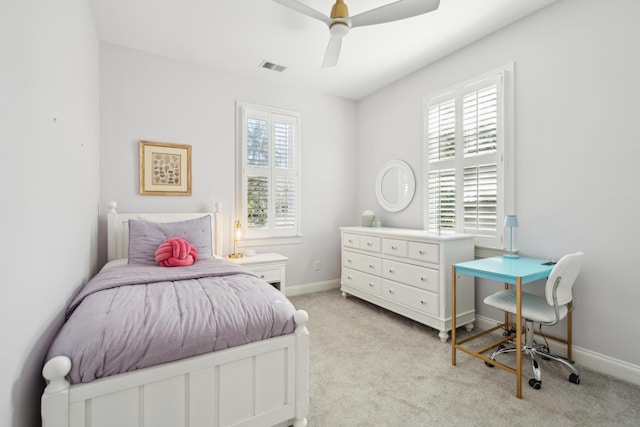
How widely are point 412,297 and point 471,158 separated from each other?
1.50 meters

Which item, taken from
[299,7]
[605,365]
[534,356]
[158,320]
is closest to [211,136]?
[299,7]

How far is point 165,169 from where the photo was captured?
10.7ft

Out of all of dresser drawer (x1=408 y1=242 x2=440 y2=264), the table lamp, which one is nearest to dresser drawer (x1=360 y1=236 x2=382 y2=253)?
dresser drawer (x1=408 y1=242 x2=440 y2=264)

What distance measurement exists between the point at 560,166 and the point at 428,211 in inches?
51.6

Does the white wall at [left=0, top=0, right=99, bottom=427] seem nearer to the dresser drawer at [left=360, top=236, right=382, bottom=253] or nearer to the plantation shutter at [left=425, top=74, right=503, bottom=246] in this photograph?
the dresser drawer at [left=360, top=236, right=382, bottom=253]

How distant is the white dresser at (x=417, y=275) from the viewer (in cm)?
271

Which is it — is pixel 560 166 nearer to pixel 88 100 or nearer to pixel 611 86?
pixel 611 86

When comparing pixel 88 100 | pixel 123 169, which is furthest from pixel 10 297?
pixel 123 169

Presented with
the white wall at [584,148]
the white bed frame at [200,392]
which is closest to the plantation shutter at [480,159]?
the white wall at [584,148]

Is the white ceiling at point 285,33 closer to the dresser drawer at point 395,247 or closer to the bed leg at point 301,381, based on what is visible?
the dresser drawer at point 395,247

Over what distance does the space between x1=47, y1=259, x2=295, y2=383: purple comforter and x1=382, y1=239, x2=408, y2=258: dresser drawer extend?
5.33 feet

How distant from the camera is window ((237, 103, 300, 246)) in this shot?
3715 mm

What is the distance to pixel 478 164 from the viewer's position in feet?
9.61

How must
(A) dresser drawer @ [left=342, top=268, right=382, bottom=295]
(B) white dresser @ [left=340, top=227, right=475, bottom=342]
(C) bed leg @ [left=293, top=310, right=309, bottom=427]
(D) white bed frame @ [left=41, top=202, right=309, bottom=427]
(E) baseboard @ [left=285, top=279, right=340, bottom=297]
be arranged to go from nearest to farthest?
(D) white bed frame @ [left=41, top=202, right=309, bottom=427] → (C) bed leg @ [left=293, top=310, right=309, bottom=427] → (B) white dresser @ [left=340, top=227, right=475, bottom=342] → (A) dresser drawer @ [left=342, top=268, right=382, bottom=295] → (E) baseboard @ [left=285, top=279, right=340, bottom=297]
